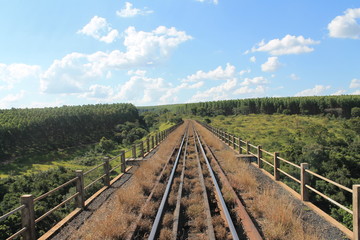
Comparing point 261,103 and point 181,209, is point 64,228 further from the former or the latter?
point 261,103

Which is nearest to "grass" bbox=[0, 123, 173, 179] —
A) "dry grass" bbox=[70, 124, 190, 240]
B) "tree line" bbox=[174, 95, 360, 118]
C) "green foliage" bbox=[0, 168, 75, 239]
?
"green foliage" bbox=[0, 168, 75, 239]

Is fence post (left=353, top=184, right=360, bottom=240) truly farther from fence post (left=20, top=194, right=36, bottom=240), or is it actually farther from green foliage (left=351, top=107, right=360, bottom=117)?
green foliage (left=351, top=107, right=360, bottom=117)

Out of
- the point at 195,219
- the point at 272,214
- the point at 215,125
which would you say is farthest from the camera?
the point at 215,125

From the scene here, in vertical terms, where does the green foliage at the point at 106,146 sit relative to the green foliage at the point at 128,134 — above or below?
below

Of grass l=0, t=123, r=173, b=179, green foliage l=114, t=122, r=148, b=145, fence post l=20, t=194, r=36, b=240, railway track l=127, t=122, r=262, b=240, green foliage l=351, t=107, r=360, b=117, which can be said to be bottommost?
grass l=0, t=123, r=173, b=179

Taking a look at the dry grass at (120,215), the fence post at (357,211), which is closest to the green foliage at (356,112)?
the dry grass at (120,215)

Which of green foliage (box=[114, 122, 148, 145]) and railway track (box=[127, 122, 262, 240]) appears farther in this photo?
green foliage (box=[114, 122, 148, 145])

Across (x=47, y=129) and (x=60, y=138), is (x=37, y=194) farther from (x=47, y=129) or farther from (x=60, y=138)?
(x=60, y=138)

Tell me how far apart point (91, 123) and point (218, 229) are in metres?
131

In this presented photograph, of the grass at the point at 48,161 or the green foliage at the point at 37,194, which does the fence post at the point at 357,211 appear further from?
the grass at the point at 48,161

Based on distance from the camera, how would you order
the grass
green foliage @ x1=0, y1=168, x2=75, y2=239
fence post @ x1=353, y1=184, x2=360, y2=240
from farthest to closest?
the grass, green foliage @ x1=0, y1=168, x2=75, y2=239, fence post @ x1=353, y1=184, x2=360, y2=240

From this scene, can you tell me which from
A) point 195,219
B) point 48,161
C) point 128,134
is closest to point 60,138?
point 48,161

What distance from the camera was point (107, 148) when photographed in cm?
10025

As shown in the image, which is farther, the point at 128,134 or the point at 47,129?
the point at 128,134
